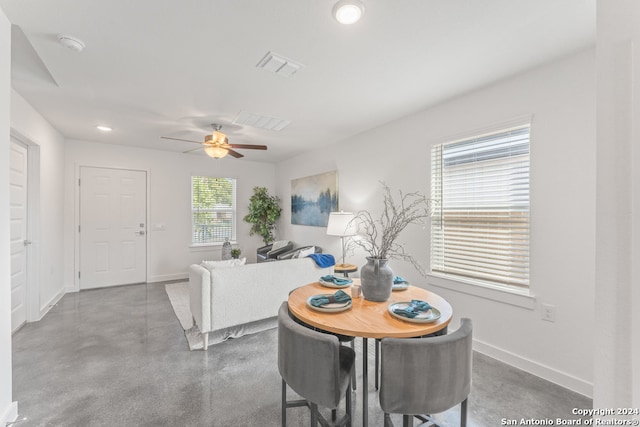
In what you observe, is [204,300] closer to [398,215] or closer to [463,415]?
[398,215]

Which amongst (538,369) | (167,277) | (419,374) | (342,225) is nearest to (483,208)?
(538,369)

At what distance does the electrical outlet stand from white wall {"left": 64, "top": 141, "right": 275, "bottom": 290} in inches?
204

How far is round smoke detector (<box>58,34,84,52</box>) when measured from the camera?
1.77 meters

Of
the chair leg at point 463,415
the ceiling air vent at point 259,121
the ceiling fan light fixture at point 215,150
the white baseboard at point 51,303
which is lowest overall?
the white baseboard at point 51,303

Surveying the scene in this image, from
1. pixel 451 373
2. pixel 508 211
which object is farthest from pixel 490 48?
pixel 451 373

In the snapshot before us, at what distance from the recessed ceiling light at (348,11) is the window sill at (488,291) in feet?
7.96

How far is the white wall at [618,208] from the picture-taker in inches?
24.3

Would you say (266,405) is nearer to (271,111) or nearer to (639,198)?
(639,198)

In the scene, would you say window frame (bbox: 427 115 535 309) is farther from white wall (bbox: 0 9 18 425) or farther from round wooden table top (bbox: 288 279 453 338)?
white wall (bbox: 0 9 18 425)

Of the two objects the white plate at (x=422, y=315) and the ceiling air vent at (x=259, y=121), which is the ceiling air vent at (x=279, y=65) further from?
the white plate at (x=422, y=315)

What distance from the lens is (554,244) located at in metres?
2.09

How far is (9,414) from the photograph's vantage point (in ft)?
5.42

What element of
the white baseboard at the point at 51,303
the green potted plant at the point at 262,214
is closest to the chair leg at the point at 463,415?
the white baseboard at the point at 51,303

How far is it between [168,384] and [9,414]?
0.85 m
